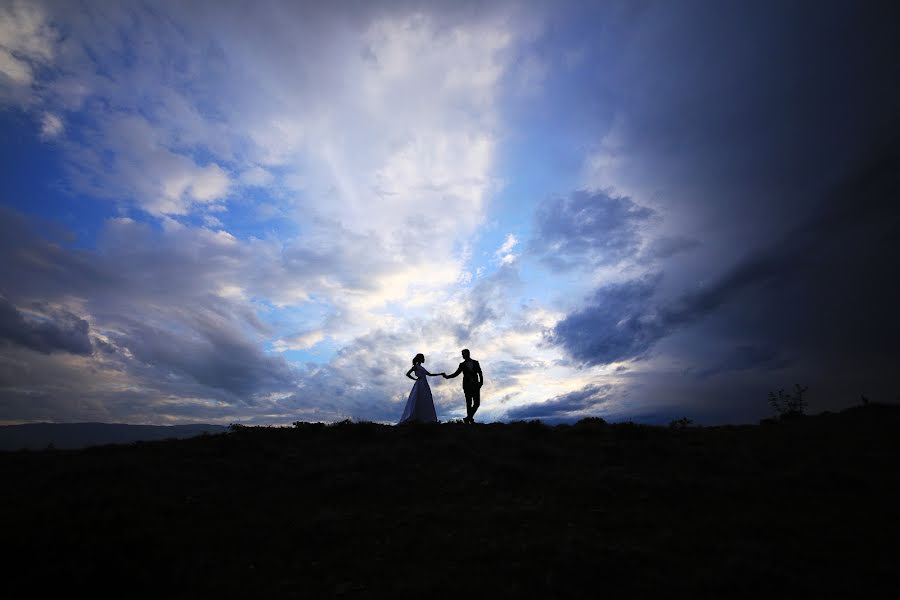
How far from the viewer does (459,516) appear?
10594 millimetres

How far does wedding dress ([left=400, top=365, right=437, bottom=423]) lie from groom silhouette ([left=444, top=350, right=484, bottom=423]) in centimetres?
129

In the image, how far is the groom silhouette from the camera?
21562mm

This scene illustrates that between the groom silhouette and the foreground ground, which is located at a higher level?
the groom silhouette

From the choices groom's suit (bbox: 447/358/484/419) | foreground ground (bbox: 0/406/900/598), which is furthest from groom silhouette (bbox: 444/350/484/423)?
foreground ground (bbox: 0/406/900/598)

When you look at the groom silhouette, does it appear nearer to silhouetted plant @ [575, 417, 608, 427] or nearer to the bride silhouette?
the bride silhouette

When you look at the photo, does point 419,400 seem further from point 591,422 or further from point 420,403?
point 591,422

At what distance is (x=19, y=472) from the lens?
1369 centimetres

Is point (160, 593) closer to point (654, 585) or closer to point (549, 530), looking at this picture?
point (549, 530)

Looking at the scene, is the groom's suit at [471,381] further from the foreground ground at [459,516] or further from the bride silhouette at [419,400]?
the foreground ground at [459,516]

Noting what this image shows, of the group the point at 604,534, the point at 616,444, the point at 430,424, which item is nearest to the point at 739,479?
the point at 616,444

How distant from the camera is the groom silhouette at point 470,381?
2156 centimetres

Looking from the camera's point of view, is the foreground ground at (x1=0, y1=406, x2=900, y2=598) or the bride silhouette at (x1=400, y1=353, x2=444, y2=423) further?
A: the bride silhouette at (x1=400, y1=353, x2=444, y2=423)

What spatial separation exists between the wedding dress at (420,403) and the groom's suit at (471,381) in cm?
133

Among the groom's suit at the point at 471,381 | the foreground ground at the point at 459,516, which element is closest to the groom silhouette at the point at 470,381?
the groom's suit at the point at 471,381
